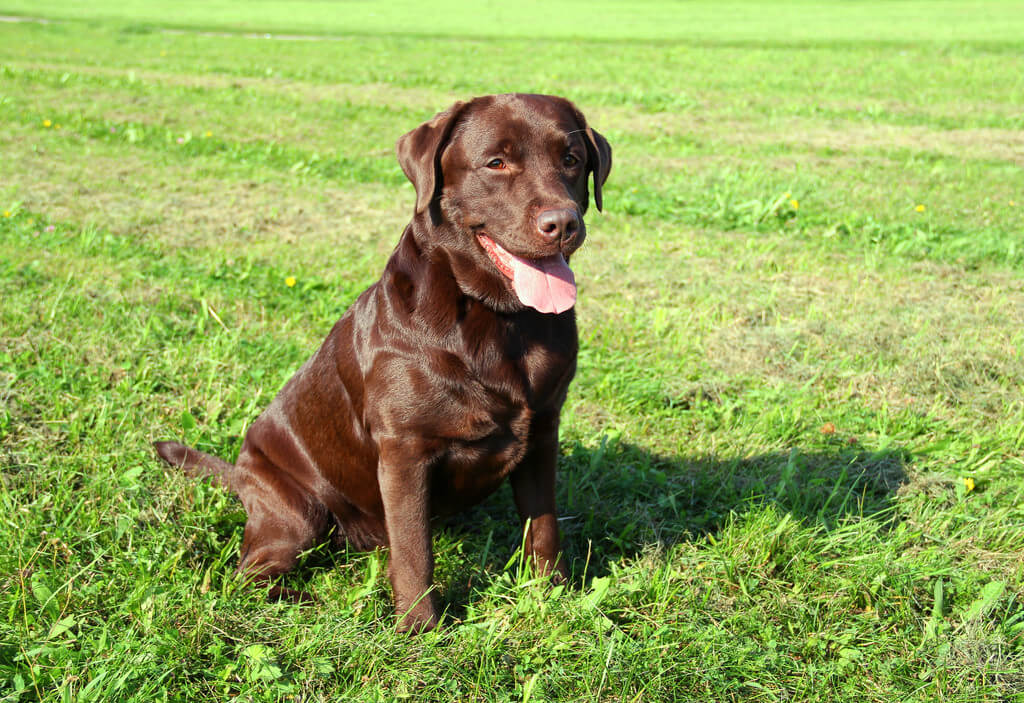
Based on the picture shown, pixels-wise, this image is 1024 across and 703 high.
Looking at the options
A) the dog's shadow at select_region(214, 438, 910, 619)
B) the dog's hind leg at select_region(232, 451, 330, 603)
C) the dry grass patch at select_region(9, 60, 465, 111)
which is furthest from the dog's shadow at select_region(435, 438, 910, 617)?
the dry grass patch at select_region(9, 60, 465, 111)

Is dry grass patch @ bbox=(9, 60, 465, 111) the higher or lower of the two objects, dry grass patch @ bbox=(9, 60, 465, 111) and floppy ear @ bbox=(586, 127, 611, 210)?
the lower

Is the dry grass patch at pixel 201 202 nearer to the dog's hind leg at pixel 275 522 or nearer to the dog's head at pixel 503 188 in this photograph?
the dog's hind leg at pixel 275 522

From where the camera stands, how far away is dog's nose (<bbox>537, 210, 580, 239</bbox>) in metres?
2.34

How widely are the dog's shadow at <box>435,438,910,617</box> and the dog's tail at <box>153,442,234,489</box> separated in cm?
81

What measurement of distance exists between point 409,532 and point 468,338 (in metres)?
0.60

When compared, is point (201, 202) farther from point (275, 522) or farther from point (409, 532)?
point (409, 532)

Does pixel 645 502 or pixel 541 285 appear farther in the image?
pixel 645 502

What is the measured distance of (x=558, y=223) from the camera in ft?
7.68

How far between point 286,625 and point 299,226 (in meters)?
4.44

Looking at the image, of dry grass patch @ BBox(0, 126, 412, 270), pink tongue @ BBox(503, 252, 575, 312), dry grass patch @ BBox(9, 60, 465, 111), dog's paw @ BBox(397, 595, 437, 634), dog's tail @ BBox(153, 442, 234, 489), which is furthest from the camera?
dry grass patch @ BBox(9, 60, 465, 111)

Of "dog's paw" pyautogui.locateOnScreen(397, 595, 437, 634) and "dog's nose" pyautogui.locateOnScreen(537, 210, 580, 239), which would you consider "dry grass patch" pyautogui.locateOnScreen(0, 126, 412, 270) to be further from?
"dog's nose" pyautogui.locateOnScreen(537, 210, 580, 239)

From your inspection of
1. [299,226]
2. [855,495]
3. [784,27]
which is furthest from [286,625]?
[784,27]

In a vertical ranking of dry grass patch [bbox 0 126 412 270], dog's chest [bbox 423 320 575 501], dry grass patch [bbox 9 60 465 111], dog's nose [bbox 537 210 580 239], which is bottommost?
dry grass patch [bbox 0 126 412 270]

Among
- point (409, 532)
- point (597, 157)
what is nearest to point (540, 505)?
point (409, 532)
